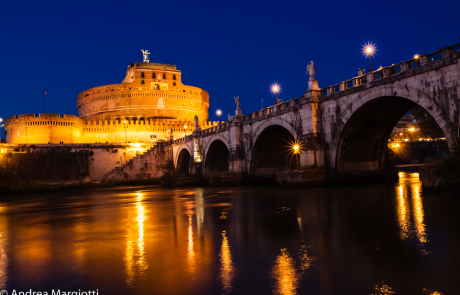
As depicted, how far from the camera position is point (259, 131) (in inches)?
1241

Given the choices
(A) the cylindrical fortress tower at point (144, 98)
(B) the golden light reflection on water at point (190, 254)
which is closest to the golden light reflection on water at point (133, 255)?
(B) the golden light reflection on water at point (190, 254)

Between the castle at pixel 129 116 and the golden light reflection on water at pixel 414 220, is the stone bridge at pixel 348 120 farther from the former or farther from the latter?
the castle at pixel 129 116

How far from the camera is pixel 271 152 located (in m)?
34.1

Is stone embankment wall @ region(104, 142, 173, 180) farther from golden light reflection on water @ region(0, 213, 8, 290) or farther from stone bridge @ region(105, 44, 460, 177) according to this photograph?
golden light reflection on water @ region(0, 213, 8, 290)

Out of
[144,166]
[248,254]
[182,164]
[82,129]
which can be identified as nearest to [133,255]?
[248,254]

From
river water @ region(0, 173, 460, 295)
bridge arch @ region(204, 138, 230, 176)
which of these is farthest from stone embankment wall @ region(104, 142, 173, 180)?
river water @ region(0, 173, 460, 295)

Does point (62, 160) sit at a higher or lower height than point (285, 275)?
higher

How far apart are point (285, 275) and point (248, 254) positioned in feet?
4.82

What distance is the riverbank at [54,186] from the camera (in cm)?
3463

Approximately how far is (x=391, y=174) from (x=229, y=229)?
64.4ft

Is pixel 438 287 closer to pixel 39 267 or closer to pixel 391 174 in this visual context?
pixel 39 267

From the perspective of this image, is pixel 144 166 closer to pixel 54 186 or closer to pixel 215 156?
pixel 215 156

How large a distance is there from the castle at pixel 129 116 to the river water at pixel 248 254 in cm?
5640

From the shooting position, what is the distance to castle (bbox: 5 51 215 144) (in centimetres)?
6569
